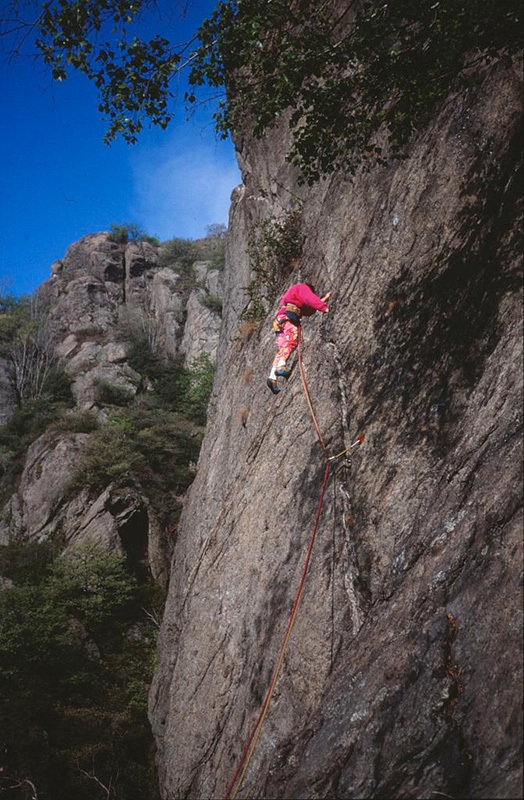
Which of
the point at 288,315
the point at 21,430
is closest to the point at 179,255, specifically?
the point at 21,430

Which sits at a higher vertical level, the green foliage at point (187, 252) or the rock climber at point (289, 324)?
the green foliage at point (187, 252)

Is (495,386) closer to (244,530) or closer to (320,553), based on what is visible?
(320,553)

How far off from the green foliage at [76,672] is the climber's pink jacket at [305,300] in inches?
403

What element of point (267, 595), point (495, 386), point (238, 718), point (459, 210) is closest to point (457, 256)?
point (459, 210)

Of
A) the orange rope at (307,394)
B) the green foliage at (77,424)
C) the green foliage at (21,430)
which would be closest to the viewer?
the orange rope at (307,394)

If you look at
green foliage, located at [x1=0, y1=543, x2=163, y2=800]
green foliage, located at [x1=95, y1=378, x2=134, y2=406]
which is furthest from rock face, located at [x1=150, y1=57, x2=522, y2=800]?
green foliage, located at [x1=95, y1=378, x2=134, y2=406]

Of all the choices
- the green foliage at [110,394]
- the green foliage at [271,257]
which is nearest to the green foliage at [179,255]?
the green foliage at [110,394]

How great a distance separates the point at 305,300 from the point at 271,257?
3263mm

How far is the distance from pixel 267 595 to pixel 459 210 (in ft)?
17.7

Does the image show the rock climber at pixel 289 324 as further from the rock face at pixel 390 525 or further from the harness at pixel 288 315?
the rock face at pixel 390 525

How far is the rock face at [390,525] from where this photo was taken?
3.42 meters

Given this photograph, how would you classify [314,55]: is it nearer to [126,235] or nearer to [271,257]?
[271,257]

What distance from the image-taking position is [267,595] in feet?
20.3

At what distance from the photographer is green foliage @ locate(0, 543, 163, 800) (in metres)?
9.30
